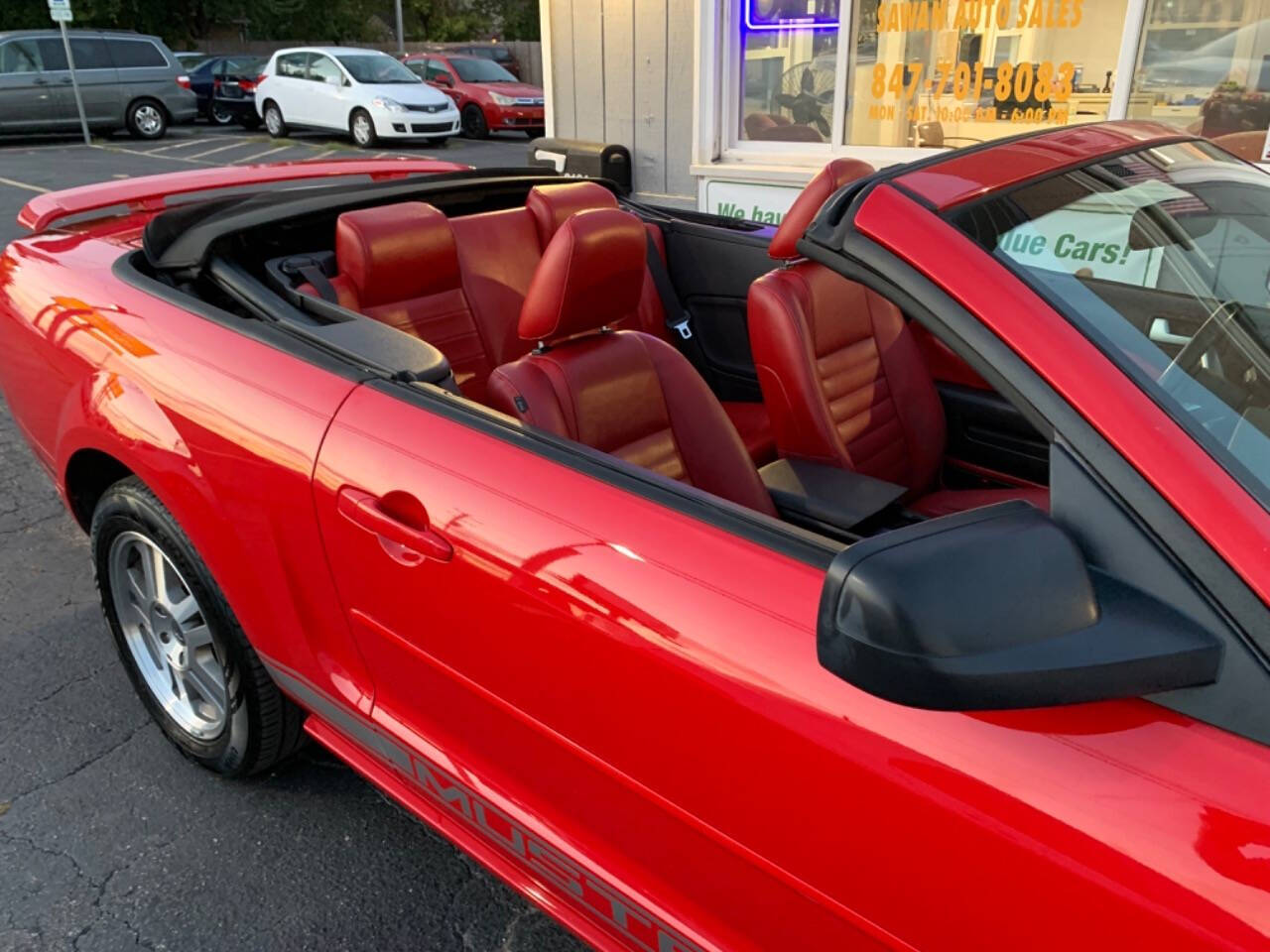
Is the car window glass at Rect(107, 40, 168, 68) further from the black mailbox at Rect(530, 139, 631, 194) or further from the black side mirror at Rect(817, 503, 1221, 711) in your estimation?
the black side mirror at Rect(817, 503, 1221, 711)

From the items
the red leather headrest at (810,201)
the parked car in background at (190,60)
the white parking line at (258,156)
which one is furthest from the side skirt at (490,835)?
the parked car in background at (190,60)

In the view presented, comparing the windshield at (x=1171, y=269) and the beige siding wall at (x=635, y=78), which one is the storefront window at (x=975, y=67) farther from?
the windshield at (x=1171, y=269)

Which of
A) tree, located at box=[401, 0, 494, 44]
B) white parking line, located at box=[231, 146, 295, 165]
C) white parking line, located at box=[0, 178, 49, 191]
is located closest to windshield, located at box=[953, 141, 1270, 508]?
white parking line, located at box=[0, 178, 49, 191]

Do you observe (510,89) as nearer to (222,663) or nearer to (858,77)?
(858,77)

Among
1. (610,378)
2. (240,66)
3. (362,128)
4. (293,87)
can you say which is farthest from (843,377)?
(240,66)

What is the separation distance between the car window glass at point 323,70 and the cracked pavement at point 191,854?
15.3m

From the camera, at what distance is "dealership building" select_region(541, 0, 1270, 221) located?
15.0ft

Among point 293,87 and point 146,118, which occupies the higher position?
point 293,87

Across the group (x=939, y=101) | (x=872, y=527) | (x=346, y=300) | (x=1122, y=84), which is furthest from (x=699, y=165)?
(x=872, y=527)

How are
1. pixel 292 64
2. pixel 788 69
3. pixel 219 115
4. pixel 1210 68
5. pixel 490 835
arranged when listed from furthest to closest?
pixel 219 115 → pixel 292 64 → pixel 788 69 → pixel 1210 68 → pixel 490 835

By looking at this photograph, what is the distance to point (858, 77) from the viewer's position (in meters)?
5.71

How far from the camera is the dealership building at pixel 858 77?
180 inches

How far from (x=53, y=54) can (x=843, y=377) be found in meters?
17.4

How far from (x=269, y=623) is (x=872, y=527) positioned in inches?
53.4
